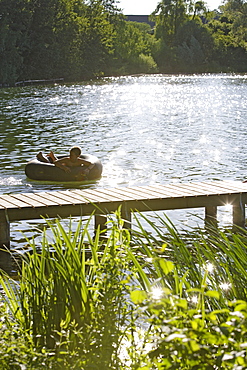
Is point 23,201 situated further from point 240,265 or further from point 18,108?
point 18,108

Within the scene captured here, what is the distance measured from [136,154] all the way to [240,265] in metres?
12.9

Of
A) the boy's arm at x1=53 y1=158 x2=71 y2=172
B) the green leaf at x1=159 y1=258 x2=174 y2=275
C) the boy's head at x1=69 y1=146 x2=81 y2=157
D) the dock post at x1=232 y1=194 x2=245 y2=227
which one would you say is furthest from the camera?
the boy's arm at x1=53 y1=158 x2=71 y2=172

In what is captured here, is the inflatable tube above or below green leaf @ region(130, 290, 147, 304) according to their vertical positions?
below

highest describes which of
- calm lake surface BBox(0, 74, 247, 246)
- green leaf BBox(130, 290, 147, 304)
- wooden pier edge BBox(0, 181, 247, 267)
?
green leaf BBox(130, 290, 147, 304)

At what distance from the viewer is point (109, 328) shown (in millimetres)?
2664

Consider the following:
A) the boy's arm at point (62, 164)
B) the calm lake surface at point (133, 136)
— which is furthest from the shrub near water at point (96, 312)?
the boy's arm at point (62, 164)

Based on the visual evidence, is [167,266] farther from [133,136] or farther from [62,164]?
[133,136]

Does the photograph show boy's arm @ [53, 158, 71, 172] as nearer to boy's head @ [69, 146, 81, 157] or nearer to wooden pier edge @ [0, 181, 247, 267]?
boy's head @ [69, 146, 81, 157]

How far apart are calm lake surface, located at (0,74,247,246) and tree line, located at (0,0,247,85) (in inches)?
642

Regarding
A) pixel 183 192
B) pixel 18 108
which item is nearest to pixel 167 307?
pixel 183 192

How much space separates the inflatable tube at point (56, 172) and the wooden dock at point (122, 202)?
381 cm

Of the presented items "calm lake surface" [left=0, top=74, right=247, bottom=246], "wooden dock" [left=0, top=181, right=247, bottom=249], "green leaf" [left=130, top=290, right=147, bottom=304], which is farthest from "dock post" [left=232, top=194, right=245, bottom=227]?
"green leaf" [left=130, top=290, right=147, bottom=304]

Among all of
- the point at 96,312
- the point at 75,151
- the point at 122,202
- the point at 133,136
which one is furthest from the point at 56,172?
the point at 133,136

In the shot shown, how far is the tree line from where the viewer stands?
2090 inches
